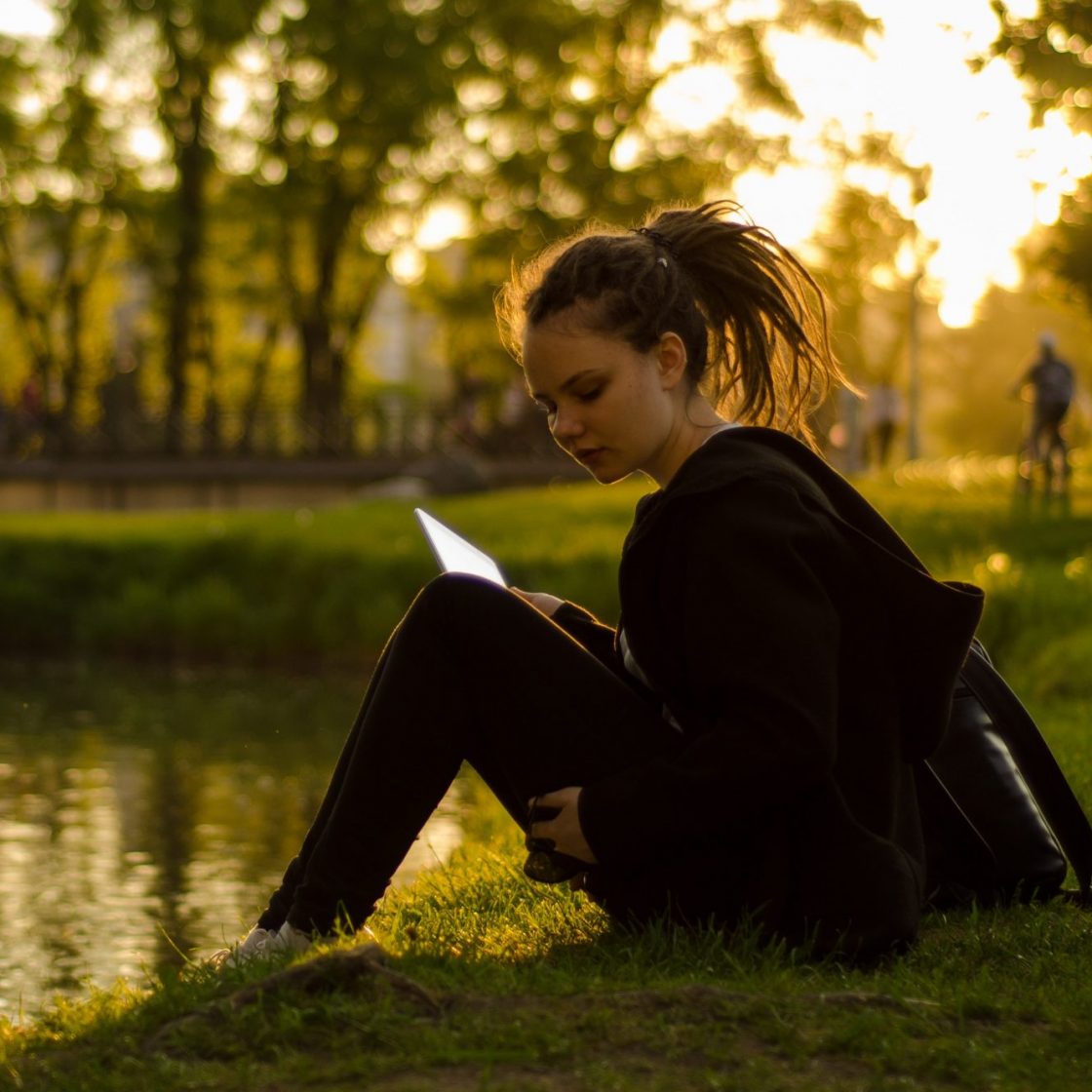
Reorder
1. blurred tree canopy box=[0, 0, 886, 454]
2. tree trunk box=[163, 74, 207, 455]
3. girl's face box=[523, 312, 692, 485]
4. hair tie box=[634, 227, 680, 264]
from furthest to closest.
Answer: tree trunk box=[163, 74, 207, 455] < blurred tree canopy box=[0, 0, 886, 454] < hair tie box=[634, 227, 680, 264] < girl's face box=[523, 312, 692, 485]

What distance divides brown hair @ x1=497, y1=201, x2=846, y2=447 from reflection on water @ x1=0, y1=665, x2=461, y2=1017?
2.12m

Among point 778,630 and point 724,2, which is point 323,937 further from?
point 724,2

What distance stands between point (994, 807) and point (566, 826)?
979mm

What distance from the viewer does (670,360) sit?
370 cm

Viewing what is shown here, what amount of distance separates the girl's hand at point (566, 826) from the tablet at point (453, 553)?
0.47 metres

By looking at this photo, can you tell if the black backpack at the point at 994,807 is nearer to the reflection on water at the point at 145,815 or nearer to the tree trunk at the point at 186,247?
the reflection on water at the point at 145,815

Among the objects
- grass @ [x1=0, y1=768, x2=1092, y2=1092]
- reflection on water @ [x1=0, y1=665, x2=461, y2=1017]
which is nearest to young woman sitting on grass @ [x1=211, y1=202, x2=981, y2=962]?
grass @ [x1=0, y1=768, x2=1092, y2=1092]

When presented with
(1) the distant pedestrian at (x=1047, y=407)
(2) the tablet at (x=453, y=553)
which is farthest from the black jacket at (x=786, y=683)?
(1) the distant pedestrian at (x=1047, y=407)

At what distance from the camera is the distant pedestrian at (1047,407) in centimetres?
1805

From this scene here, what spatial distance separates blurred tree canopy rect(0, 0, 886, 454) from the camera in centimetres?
3120

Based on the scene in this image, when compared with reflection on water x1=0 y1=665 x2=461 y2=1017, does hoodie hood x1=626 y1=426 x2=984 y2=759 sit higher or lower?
higher

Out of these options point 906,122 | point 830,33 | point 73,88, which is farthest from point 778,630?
point 73,88

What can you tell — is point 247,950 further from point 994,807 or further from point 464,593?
point 994,807

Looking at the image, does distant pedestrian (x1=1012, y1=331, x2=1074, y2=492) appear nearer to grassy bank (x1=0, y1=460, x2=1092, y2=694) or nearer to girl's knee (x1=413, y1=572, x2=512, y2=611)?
grassy bank (x1=0, y1=460, x2=1092, y2=694)
